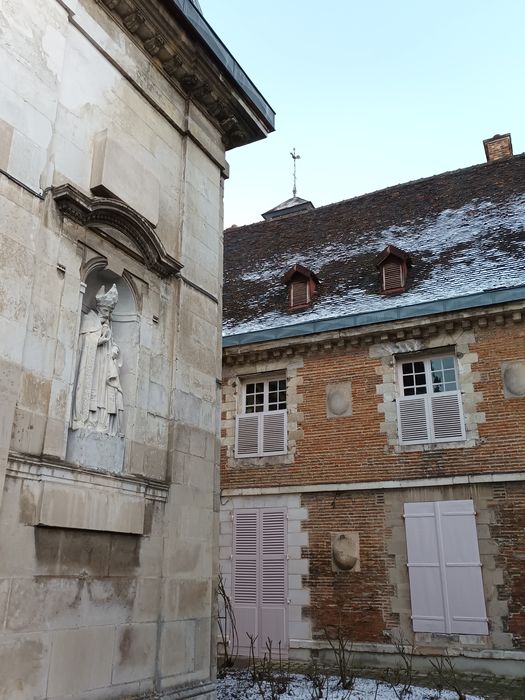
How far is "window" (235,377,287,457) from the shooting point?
12312 millimetres

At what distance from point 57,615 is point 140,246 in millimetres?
3327

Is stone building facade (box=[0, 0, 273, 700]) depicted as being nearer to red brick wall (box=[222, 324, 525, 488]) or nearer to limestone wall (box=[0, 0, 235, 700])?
limestone wall (box=[0, 0, 235, 700])

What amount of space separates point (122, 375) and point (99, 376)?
38cm

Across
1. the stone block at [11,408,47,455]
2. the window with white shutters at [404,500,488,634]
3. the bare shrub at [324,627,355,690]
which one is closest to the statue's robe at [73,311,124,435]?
the stone block at [11,408,47,455]

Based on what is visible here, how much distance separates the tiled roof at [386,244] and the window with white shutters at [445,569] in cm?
374

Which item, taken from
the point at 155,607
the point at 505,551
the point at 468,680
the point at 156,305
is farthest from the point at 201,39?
the point at 468,680

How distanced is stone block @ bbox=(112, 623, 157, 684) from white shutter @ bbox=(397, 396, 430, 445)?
6622 millimetres

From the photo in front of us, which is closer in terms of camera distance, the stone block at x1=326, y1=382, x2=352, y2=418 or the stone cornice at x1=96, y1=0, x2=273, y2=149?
the stone cornice at x1=96, y1=0, x2=273, y2=149

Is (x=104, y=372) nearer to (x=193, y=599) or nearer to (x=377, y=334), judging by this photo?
(x=193, y=599)

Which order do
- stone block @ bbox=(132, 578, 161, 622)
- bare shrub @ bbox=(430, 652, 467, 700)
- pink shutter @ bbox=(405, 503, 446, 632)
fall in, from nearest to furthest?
stone block @ bbox=(132, 578, 161, 622) < bare shrub @ bbox=(430, 652, 467, 700) < pink shutter @ bbox=(405, 503, 446, 632)

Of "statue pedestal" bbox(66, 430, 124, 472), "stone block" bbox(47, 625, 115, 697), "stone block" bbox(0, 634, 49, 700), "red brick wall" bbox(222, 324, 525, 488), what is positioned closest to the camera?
"stone block" bbox(0, 634, 49, 700)

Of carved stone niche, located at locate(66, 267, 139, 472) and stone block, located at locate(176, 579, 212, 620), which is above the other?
carved stone niche, located at locate(66, 267, 139, 472)

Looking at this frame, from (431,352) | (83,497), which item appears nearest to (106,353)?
(83,497)

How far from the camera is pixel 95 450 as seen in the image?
17.4 ft
